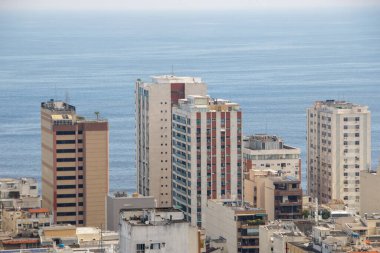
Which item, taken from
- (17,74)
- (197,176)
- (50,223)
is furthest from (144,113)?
(17,74)

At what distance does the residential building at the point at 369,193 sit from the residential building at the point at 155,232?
29008 mm

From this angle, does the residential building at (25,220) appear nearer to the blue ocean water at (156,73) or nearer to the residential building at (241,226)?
the residential building at (241,226)

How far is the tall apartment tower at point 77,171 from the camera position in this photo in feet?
253

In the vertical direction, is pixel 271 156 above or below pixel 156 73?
below

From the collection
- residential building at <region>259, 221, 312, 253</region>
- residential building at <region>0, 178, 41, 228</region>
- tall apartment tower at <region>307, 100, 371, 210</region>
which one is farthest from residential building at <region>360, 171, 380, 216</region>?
residential building at <region>0, 178, 41, 228</region>

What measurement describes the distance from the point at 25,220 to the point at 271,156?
703 inches

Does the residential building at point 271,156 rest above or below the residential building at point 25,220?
above

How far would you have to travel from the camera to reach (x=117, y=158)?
105875mm

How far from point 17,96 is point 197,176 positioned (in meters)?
63.0

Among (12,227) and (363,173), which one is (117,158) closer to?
(363,173)

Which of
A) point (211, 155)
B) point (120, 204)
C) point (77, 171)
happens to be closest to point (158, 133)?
point (211, 155)

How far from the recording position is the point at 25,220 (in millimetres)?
67625

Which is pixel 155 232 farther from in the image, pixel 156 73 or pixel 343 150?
pixel 156 73

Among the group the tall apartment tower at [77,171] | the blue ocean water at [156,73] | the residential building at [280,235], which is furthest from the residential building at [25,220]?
the blue ocean water at [156,73]
